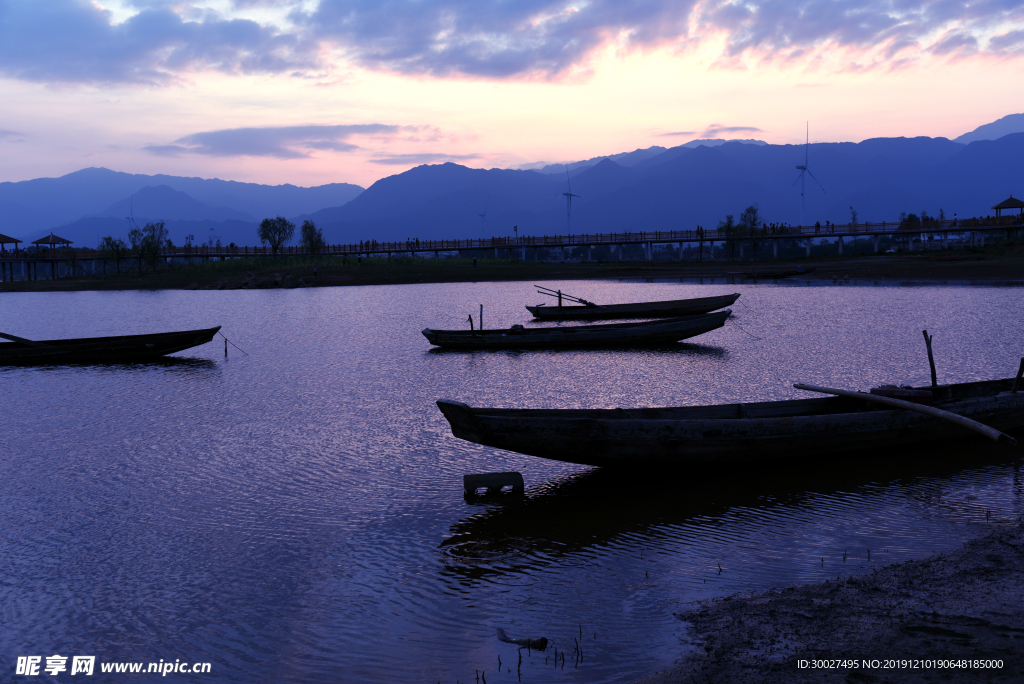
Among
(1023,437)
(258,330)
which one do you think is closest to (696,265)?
(258,330)

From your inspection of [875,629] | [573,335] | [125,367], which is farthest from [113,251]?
[875,629]

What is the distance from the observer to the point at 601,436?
11.0 meters

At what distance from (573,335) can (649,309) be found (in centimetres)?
765

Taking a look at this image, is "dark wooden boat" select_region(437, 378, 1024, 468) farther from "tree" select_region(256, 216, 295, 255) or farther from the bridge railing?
"tree" select_region(256, 216, 295, 255)

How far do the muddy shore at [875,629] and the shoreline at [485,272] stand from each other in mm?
64909

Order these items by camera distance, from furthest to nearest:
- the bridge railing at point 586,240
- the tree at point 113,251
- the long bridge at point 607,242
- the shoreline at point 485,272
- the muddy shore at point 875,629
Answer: the tree at point 113,251 → the bridge railing at point 586,240 → the long bridge at point 607,242 → the shoreline at point 485,272 → the muddy shore at point 875,629

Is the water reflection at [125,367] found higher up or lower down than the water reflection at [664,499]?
higher up

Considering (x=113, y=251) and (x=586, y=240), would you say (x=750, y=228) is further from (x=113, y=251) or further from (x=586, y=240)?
(x=113, y=251)

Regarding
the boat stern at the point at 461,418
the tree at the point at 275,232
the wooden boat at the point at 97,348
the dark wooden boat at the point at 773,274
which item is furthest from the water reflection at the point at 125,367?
the tree at the point at 275,232

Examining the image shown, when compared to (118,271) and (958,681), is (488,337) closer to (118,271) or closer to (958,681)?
(958,681)

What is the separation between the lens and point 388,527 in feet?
33.1

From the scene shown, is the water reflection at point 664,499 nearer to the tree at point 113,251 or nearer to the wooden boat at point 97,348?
the wooden boat at point 97,348

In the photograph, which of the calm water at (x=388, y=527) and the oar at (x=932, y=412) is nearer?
the calm water at (x=388, y=527)

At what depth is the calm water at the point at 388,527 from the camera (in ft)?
23.1
